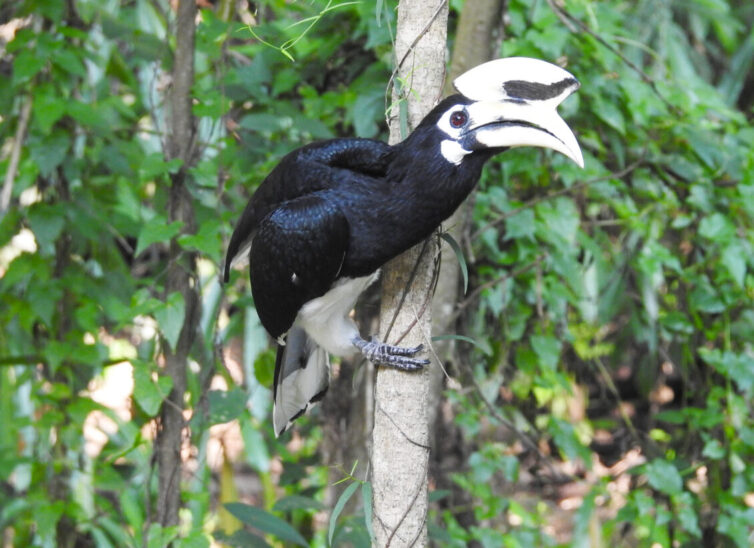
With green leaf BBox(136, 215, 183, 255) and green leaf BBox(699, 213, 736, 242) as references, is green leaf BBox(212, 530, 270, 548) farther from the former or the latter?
green leaf BBox(699, 213, 736, 242)

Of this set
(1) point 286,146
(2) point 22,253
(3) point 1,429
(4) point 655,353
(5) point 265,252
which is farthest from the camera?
(4) point 655,353

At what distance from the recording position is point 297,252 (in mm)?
1211

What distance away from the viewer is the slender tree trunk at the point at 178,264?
1780mm

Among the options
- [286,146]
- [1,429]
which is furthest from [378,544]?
[1,429]

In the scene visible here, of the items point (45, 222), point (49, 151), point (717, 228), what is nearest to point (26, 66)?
point (49, 151)

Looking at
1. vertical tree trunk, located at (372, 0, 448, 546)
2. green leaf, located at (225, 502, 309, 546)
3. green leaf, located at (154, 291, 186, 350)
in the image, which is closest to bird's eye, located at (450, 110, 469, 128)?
vertical tree trunk, located at (372, 0, 448, 546)

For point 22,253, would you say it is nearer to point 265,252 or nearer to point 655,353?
point 265,252

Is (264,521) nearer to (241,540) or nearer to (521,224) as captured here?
(241,540)

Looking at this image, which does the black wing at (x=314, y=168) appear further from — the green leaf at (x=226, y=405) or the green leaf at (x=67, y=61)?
the green leaf at (x=67, y=61)

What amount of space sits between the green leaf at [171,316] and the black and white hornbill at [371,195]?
0.32m

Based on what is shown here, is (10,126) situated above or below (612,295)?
above

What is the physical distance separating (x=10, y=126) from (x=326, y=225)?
46.0 inches

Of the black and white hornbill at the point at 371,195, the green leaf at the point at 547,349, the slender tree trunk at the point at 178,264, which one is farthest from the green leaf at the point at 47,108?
the green leaf at the point at 547,349

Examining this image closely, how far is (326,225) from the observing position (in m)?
1.18
